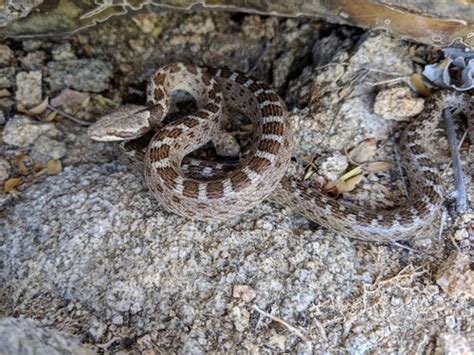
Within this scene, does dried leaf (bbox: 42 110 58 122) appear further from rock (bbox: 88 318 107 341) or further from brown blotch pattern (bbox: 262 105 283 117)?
rock (bbox: 88 318 107 341)

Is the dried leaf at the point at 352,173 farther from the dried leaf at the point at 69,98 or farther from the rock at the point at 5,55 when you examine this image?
the rock at the point at 5,55

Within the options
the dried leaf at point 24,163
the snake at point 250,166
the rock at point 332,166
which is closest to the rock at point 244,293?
the snake at point 250,166

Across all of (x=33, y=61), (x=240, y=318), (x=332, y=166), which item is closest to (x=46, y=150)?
(x=33, y=61)

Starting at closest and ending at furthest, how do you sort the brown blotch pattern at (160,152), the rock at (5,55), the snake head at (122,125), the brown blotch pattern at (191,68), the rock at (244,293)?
the rock at (244,293) → the brown blotch pattern at (160,152) → the snake head at (122,125) → the rock at (5,55) → the brown blotch pattern at (191,68)

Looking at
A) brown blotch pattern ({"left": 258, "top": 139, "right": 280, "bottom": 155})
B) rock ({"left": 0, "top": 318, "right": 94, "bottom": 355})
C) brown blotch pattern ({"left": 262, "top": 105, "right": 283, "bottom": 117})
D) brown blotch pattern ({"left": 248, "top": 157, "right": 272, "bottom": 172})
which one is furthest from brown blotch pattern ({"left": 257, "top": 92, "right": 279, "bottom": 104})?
rock ({"left": 0, "top": 318, "right": 94, "bottom": 355})

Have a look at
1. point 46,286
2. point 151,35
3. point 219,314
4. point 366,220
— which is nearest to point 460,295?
point 366,220
